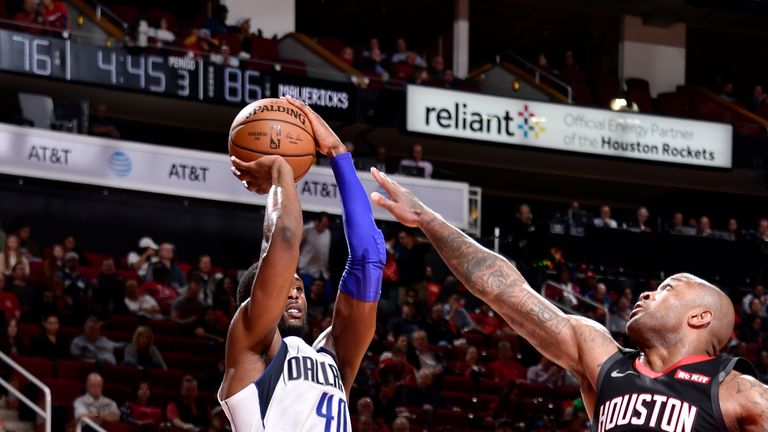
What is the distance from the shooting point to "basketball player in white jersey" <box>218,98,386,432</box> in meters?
4.46

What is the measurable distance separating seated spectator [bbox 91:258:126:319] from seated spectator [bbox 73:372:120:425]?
7.14ft

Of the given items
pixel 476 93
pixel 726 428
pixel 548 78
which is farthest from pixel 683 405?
pixel 548 78

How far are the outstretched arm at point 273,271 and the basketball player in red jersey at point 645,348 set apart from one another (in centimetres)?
35

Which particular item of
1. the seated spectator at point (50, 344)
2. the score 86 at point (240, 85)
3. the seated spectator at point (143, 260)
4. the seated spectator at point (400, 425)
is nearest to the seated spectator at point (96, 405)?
the seated spectator at point (50, 344)

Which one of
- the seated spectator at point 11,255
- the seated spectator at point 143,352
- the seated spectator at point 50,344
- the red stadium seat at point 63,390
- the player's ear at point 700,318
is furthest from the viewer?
the seated spectator at point 11,255

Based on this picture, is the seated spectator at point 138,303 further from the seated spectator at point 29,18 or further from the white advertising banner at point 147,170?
the seated spectator at point 29,18

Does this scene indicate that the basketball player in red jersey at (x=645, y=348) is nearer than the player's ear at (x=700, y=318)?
Yes

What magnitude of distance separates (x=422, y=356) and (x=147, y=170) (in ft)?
18.7

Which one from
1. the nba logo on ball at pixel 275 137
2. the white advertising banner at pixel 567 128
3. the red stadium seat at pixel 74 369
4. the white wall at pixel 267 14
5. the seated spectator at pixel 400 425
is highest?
the white wall at pixel 267 14

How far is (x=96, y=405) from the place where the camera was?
446 inches

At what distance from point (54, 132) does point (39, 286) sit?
13.9 feet

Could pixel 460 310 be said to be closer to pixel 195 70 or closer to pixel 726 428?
pixel 195 70

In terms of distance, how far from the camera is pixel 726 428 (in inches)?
163

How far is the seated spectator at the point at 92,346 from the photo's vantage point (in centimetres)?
1245
